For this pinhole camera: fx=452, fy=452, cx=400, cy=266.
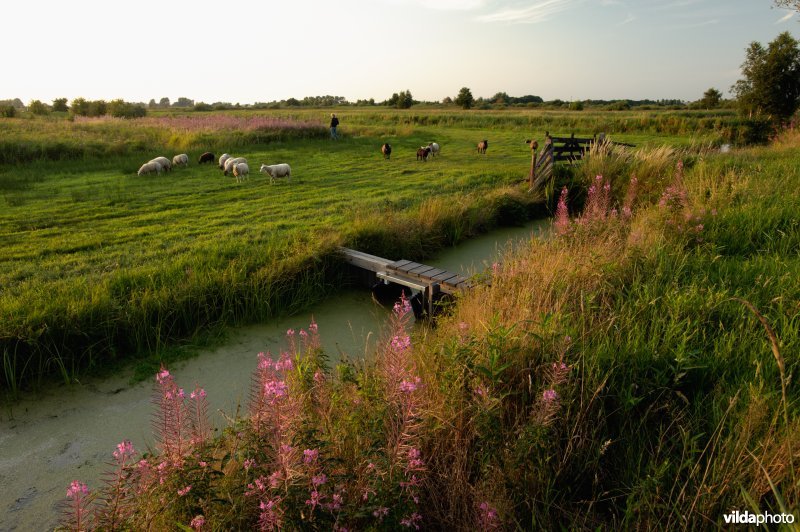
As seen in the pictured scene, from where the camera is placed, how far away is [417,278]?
5898 mm

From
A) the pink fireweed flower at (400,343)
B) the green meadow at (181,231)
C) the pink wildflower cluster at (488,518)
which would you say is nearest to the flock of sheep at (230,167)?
the green meadow at (181,231)

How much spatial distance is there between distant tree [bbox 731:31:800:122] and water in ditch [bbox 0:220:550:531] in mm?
32841

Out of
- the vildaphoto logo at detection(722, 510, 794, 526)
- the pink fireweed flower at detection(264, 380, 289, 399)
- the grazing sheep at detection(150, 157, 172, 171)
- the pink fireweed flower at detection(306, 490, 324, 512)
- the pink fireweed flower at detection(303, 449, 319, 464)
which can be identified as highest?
the grazing sheep at detection(150, 157, 172, 171)

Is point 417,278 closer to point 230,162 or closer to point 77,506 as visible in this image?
point 77,506

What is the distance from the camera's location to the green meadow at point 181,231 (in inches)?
191

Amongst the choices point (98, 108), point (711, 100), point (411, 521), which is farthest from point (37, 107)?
point (711, 100)

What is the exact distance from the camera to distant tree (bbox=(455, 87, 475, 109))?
69.5 meters

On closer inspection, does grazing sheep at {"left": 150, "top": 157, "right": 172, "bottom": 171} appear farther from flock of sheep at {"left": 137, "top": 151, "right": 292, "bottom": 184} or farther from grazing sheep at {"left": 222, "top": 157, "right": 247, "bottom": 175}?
grazing sheep at {"left": 222, "top": 157, "right": 247, "bottom": 175}

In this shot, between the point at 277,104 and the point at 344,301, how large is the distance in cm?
8599

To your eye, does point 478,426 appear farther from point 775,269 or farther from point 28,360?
point 28,360

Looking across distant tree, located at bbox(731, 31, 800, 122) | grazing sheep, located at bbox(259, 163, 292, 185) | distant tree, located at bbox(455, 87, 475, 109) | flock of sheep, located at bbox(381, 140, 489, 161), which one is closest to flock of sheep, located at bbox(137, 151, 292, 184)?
grazing sheep, located at bbox(259, 163, 292, 185)

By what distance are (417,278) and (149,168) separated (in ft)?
37.4

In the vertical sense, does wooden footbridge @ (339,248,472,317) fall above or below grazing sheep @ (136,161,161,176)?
below

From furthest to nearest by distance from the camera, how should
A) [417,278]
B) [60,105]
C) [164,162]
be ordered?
[60,105] → [164,162] → [417,278]
